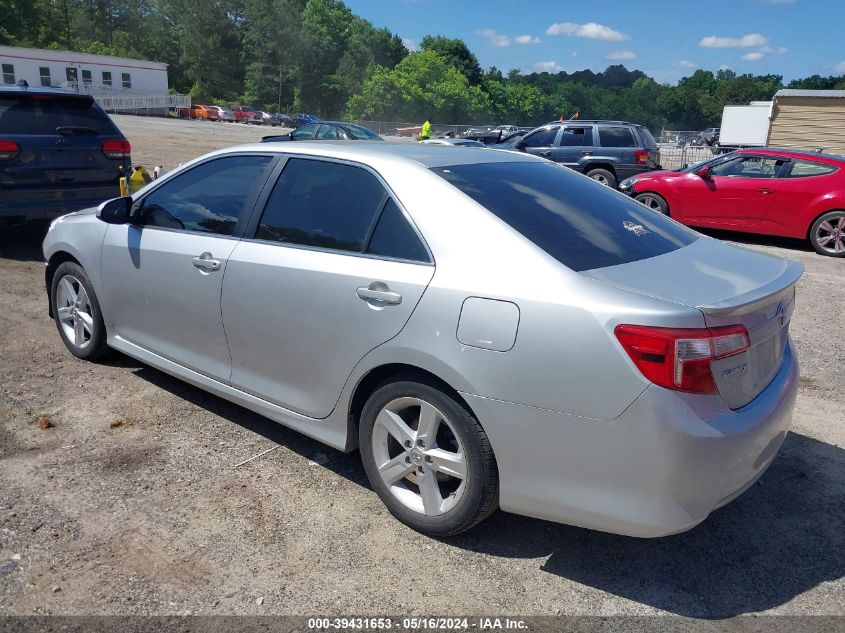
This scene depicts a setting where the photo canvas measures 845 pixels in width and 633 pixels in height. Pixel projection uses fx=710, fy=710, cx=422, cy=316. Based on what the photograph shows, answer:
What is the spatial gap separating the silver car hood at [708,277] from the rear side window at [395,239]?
2.44 ft

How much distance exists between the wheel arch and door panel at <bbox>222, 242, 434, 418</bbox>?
9cm

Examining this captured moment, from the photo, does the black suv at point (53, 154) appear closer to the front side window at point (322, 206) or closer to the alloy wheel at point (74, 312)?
the alloy wheel at point (74, 312)

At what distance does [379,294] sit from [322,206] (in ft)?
2.35

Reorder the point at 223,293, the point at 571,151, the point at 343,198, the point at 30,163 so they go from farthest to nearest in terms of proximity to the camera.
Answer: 1. the point at 571,151
2. the point at 30,163
3. the point at 223,293
4. the point at 343,198

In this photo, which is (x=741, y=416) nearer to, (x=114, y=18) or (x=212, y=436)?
(x=212, y=436)

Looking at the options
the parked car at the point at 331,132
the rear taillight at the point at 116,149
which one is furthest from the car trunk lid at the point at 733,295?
the parked car at the point at 331,132

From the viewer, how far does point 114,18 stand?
98938mm

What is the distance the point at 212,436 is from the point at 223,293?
871 millimetres

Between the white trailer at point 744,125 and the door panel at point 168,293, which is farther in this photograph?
the white trailer at point 744,125

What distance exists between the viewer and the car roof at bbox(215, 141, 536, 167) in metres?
3.45

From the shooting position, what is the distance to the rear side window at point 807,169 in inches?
410

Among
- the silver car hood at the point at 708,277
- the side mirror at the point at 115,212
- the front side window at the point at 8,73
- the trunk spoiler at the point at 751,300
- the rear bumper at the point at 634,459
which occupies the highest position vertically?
the front side window at the point at 8,73

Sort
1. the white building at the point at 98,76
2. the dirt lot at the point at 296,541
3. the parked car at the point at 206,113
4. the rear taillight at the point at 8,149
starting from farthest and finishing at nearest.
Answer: the parked car at the point at 206,113
the white building at the point at 98,76
the rear taillight at the point at 8,149
the dirt lot at the point at 296,541

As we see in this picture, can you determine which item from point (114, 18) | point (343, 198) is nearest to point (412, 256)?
point (343, 198)
